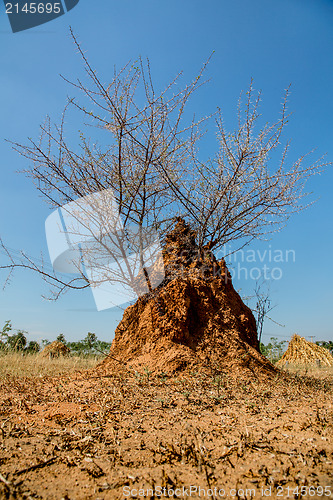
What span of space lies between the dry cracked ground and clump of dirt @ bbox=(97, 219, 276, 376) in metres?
0.74

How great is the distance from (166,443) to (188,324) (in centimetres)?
275

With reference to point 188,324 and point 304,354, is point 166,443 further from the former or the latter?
point 304,354

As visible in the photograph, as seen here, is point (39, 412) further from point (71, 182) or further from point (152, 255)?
point (71, 182)

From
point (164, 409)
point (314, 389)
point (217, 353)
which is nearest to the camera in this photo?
point (164, 409)

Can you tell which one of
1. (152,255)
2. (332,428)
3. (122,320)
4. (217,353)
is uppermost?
(152,255)

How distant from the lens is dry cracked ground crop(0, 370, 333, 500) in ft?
5.47

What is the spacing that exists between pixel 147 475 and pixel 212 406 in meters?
1.43

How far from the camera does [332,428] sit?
2393 millimetres

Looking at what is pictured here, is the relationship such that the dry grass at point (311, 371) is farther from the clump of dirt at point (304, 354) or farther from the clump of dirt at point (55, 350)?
the clump of dirt at point (55, 350)

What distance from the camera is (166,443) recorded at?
2.17 metres

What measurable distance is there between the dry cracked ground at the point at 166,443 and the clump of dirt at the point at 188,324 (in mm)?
738

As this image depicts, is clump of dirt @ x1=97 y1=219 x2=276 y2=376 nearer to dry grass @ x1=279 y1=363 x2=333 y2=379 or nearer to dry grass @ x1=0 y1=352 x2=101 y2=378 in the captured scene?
dry grass @ x1=279 y1=363 x2=333 y2=379

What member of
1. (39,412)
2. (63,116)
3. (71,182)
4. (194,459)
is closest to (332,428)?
(194,459)

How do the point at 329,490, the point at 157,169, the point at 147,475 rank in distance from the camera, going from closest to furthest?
the point at 329,490, the point at 147,475, the point at 157,169
